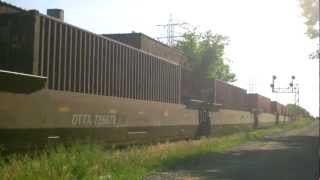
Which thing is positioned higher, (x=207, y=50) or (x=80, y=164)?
(x=207, y=50)

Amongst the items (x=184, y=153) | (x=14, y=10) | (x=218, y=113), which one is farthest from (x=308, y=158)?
(x=218, y=113)

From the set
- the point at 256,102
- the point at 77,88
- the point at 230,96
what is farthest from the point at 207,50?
the point at 77,88

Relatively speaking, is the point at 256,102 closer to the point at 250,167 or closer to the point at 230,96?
the point at 230,96

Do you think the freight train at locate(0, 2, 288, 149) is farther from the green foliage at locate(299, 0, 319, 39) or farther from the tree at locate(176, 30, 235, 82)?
the tree at locate(176, 30, 235, 82)

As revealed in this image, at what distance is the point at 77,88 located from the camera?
51.9 ft

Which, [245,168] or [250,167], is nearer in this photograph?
[245,168]

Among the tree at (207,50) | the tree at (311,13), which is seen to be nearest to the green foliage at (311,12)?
the tree at (311,13)

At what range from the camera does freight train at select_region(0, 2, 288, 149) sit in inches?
506

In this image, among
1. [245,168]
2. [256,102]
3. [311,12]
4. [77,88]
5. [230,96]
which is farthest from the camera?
[256,102]

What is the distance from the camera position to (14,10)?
14477mm

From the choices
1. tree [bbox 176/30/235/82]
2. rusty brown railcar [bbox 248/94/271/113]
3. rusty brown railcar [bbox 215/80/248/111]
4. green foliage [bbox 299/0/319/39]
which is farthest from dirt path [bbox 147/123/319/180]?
tree [bbox 176/30/235/82]

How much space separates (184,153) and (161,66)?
650 cm

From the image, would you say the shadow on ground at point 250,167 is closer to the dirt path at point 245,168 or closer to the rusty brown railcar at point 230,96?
the dirt path at point 245,168

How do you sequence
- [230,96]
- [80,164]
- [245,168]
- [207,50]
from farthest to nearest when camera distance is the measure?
[207,50] → [230,96] → [245,168] → [80,164]
